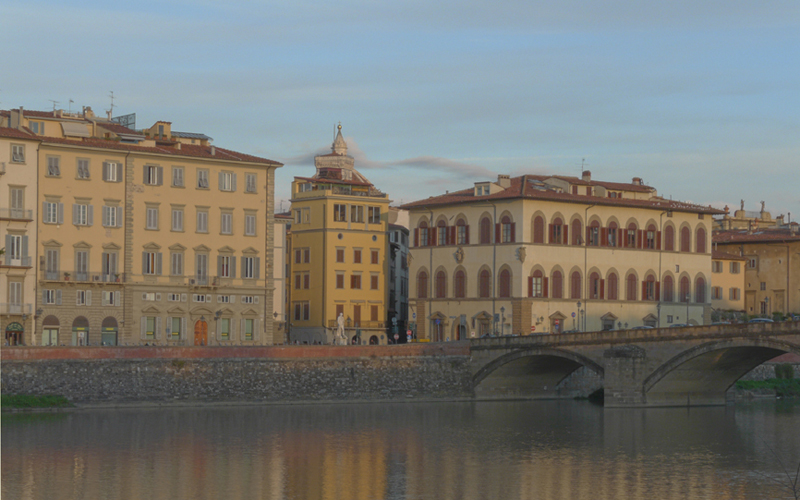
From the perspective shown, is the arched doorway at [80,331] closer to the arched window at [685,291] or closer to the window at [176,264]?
the window at [176,264]

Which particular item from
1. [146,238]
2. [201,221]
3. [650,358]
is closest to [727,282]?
[650,358]

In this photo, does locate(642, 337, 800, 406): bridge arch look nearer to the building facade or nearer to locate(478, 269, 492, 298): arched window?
locate(478, 269, 492, 298): arched window

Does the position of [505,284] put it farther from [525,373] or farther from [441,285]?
[525,373]

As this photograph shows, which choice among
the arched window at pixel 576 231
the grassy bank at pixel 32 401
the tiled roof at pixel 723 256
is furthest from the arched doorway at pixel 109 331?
the tiled roof at pixel 723 256

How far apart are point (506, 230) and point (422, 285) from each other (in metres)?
8.57

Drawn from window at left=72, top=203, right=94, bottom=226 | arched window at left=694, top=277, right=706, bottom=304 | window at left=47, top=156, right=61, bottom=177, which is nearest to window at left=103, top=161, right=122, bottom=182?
window at left=72, top=203, right=94, bottom=226

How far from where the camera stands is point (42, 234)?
81.1 metres

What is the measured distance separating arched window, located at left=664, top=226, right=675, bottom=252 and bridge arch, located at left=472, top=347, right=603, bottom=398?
15.9 metres

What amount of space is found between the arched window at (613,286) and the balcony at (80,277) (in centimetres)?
3386

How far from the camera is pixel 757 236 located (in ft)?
396

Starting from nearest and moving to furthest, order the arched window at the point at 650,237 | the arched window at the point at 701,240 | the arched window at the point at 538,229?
the arched window at the point at 538,229 → the arched window at the point at 650,237 → the arched window at the point at 701,240

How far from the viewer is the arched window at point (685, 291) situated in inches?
3996

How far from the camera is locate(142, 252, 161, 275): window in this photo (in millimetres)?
84750

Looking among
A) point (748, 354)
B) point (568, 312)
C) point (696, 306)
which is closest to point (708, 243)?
point (696, 306)
